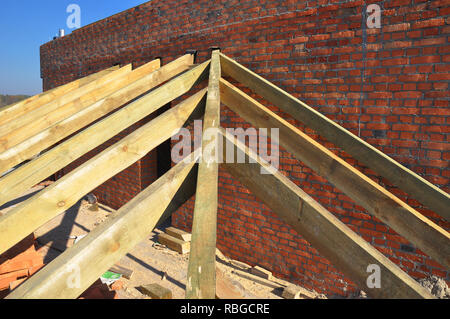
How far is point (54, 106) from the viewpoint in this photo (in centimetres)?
350

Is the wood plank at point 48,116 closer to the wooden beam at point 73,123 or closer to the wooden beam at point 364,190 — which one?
the wooden beam at point 73,123

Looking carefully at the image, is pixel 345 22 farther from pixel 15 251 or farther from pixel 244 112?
pixel 15 251

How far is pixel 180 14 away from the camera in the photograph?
15.1ft

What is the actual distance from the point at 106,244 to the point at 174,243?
3.44 metres

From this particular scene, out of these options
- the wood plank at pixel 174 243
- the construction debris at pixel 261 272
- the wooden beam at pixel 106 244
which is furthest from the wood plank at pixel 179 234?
the wooden beam at pixel 106 244

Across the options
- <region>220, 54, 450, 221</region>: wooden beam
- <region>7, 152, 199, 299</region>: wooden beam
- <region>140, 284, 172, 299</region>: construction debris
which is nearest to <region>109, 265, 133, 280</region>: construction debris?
<region>140, 284, 172, 299</region>: construction debris

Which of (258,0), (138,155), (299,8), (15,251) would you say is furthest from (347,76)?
(15,251)

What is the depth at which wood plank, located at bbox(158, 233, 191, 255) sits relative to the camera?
187 inches

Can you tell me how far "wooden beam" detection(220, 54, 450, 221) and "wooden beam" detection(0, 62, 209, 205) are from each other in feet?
2.59

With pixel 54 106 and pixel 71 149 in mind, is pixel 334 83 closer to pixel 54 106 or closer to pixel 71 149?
pixel 71 149

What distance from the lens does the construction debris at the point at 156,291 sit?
3.52 m
